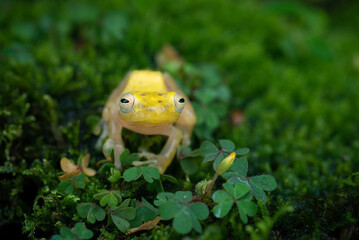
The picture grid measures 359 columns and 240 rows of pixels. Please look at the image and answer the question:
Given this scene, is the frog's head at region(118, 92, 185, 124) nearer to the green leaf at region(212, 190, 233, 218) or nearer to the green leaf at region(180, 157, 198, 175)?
the green leaf at region(180, 157, 198, 175)

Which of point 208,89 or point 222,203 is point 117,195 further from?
point 208,89

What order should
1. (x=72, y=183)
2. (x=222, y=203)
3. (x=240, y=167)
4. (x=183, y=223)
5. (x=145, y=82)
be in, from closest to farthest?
1. (x=183, y=223)
2. (x=222, y=203)
3. (x=240, y=167)
4. (x=72, y=183)
5. (x=145, y=82)

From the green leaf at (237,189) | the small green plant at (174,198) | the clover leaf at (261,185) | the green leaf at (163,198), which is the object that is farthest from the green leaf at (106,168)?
the clover leaf at (261,185)

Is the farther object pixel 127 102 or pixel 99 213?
pixel 127 102

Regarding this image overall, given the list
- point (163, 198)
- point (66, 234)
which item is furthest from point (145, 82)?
point (66, 234)

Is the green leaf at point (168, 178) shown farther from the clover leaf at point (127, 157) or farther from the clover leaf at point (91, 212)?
the clover leaf at point (91, 212)

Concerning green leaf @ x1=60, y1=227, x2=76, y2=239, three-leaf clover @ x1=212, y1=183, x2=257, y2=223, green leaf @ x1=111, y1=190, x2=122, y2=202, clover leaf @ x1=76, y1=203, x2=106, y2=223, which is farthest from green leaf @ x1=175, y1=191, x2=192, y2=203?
green leaf @ x1=60, y1=227, x2=76, y2=239
